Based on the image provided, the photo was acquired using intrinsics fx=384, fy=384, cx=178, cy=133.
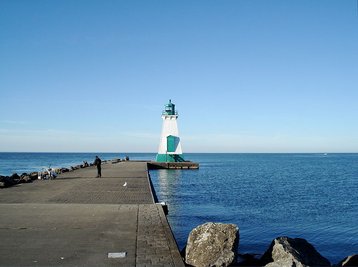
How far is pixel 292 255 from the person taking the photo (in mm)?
8523

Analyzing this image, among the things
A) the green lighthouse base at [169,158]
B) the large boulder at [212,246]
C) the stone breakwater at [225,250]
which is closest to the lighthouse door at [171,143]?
the green lighthouse base at [169,158]

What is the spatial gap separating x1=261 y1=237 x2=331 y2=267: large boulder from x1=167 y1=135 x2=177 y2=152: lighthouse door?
153 ft

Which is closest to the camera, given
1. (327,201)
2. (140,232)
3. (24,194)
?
(140,232)

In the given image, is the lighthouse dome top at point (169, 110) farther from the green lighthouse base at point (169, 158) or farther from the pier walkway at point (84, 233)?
the pier walkway at point (84, 233)

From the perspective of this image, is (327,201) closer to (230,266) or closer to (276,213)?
(276,213)

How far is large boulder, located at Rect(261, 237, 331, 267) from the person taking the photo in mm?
8000

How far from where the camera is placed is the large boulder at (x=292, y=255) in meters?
8.00

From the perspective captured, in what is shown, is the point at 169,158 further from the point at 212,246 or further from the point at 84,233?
the point at 212,246

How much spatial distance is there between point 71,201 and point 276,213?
37.8 ft

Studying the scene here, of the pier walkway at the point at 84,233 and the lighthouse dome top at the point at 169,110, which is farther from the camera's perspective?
the lighthouse dome top at the point at 169,110

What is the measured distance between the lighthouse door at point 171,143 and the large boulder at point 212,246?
46883 mm

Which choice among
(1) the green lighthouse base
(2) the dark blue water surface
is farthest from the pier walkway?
(1) the green lighthouse base

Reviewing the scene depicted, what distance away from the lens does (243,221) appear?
18484 millimetres

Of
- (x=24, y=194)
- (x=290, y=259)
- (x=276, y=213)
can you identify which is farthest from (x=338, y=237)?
(x=24, y=194)
